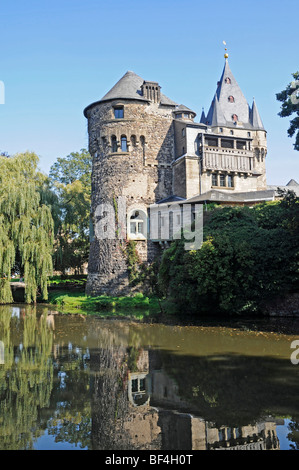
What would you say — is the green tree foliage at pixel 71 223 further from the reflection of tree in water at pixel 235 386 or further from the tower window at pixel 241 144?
the reflection of tree in water at pixel 235 386

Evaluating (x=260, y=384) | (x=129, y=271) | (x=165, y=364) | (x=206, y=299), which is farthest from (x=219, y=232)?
(x=260, y=384)

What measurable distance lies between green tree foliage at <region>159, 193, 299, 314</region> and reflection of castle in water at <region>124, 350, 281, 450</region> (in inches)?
426

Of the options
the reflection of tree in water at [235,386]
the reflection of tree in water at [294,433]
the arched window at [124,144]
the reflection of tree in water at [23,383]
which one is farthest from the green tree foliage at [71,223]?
the reflection of tree in water at [294,433]

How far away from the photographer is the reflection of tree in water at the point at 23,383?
21.5 feet

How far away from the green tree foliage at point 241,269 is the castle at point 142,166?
735 cm

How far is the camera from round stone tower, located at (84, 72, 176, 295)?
2778cm

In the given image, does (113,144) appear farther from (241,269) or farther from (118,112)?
Result: (241,269)

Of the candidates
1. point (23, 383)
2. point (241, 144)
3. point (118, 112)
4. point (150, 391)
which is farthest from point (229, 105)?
point (23, 383)

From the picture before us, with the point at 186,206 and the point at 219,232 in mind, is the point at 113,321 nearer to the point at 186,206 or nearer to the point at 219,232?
the point at 219,232

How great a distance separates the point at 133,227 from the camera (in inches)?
1105

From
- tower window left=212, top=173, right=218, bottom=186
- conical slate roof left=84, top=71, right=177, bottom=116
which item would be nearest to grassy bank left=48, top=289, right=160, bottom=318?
tower window left=212, top=173, right=218, bottom=186

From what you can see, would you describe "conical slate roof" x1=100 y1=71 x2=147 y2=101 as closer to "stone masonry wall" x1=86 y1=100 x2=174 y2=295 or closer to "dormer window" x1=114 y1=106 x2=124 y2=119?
"stone masonry wall" x1=86 y1=100 x2=174 y2=295

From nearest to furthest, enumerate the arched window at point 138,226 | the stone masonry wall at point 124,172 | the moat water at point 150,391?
→ the moat water at point 150,391, the stone masonry wall at point 124,172, the arched window at point 138,226

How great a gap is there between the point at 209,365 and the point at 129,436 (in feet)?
14.6
